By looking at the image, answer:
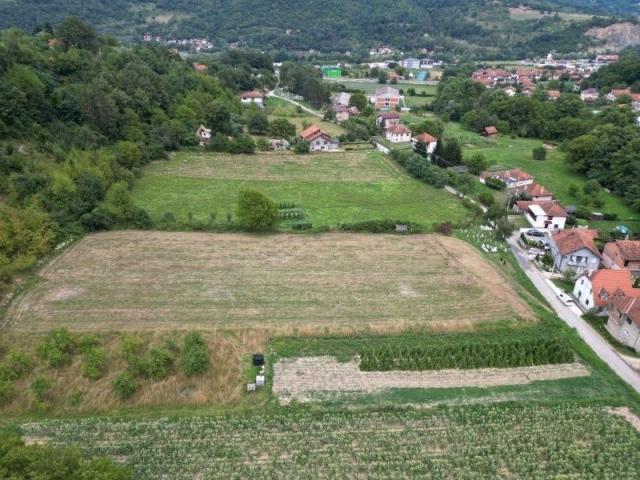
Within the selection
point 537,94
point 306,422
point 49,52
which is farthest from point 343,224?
point 537,94

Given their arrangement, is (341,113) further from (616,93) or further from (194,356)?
(194,356)

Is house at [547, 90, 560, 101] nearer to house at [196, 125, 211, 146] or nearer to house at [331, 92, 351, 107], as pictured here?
house at [331, 92, 351, 107]

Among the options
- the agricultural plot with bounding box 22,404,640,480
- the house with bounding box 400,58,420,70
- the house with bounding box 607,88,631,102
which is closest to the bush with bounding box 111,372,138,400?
the agricultural plot with bounding box 22,404,640,480

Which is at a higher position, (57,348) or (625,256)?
(625,256)

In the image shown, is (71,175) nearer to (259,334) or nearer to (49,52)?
(259,334)

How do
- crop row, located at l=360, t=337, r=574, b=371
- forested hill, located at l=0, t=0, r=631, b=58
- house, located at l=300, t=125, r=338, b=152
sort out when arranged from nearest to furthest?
crop row, located at l=360, t=337, r=574, b=371
house, located at l=300, t=125, r=338, b=152
forested hill, located at l=0, t=0, r=631, b=58

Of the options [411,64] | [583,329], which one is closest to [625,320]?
[583,329]
